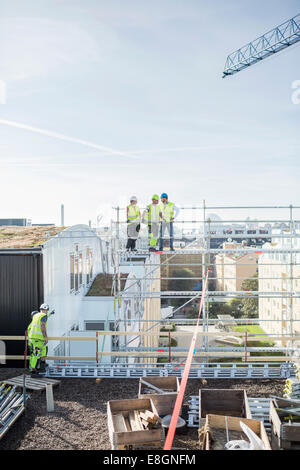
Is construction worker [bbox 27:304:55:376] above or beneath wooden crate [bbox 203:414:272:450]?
above

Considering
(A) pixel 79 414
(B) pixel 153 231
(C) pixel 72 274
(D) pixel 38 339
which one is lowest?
(A) pixel 79 414

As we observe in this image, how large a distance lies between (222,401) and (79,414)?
2.74 metres

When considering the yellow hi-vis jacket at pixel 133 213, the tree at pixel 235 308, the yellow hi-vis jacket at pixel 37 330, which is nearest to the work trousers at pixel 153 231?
the yellow hi-vis jacket at pixel 133 213

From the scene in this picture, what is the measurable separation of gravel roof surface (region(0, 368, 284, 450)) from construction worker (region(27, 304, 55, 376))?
0.71 meters

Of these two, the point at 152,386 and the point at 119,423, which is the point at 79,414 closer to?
the point at 119,423

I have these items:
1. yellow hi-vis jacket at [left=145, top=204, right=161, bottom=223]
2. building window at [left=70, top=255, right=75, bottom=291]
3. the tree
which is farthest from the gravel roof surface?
the tree

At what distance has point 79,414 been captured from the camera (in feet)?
26.3

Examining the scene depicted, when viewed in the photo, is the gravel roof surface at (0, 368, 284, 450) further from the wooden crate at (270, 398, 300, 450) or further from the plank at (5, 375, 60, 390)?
the wooden crate at (270, 398, 300, 450)

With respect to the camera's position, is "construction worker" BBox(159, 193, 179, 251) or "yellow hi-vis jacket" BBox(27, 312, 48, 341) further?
"construction worker" BBox(159, 193, 179, 251)

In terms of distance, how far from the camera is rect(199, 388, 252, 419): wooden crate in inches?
308

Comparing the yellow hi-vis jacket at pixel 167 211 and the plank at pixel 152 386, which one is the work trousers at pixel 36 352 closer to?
the plank at pixel 152 386

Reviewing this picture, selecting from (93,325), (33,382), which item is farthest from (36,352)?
(93,325)

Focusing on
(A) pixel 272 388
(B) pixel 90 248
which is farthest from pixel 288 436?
(B) pixel 90 248

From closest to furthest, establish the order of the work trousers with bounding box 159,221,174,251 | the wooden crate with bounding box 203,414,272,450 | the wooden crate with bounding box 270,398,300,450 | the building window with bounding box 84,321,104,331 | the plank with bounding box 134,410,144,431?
the wooden crate with bounding box 270,398,300,450 < the wooden crate with bounding box 203,414,272,450 < the plank with bounding box 134,410,144,431 < the work trousers with bounding box 159,221,174,251 < the building window with bounding box 84,321,104,331
